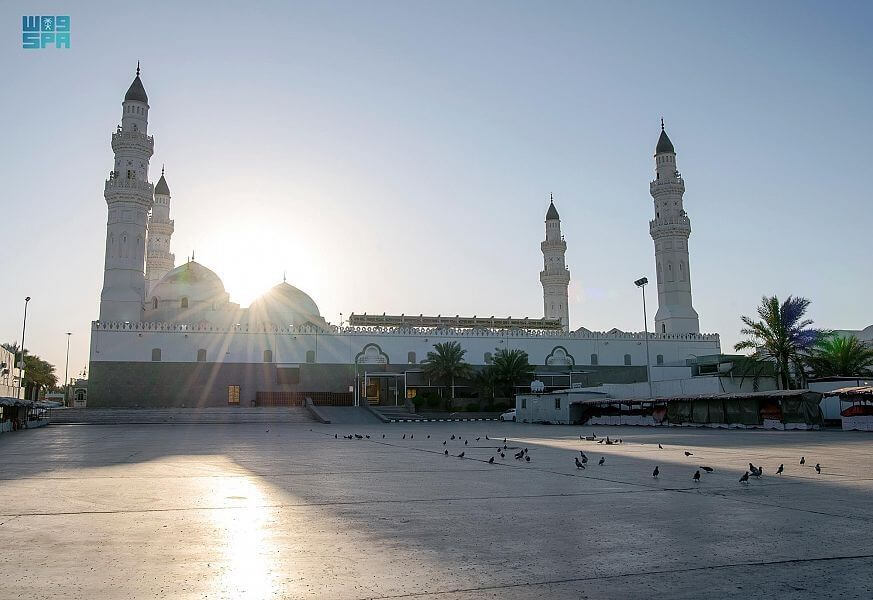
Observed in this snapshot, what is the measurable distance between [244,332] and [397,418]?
16.3 meters

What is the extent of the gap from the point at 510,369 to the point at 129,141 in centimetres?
3129

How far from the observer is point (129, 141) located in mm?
48156

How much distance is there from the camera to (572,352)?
58.0m

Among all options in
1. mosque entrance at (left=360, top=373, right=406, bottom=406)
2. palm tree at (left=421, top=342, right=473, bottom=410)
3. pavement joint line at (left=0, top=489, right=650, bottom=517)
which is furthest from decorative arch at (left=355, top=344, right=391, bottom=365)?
pavement joint line at (left=0, top=489, right=650, bottom=517)

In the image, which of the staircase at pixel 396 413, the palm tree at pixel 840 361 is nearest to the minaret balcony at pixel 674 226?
the palm tree at pixel 840 361

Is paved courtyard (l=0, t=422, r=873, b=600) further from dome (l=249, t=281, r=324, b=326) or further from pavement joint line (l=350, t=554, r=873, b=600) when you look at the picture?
dome (l=249, t=281, r=324, b=326)

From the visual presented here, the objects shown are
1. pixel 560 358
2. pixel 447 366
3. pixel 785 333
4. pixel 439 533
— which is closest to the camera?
pixel 439 533

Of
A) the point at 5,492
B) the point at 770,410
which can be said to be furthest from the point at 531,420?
the point at 5,492

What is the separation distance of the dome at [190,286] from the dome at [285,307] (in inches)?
127

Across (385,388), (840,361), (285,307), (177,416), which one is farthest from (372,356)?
(840,361)

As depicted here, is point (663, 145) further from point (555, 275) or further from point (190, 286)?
point (190, 286)

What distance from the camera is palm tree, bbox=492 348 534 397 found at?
2044 inches

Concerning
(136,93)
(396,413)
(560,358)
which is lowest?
(396,413)

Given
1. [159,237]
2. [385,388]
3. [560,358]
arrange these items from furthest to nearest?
[159,237] < [560,358] < [385,388]
